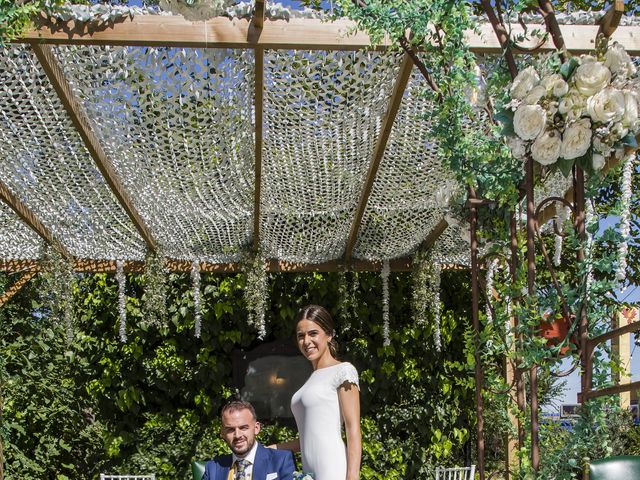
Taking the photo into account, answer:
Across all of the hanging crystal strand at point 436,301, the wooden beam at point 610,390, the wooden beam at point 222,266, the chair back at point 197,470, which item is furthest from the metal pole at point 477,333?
the wooden beam at point 222,266

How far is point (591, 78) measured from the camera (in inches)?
80.5

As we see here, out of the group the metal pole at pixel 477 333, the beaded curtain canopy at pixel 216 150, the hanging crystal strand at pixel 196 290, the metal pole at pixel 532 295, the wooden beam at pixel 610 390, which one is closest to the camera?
the wooden beam at pixel 610 390

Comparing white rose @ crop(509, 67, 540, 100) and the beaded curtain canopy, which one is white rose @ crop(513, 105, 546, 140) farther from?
the beaded curtain canopy

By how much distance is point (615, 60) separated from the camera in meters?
2.08

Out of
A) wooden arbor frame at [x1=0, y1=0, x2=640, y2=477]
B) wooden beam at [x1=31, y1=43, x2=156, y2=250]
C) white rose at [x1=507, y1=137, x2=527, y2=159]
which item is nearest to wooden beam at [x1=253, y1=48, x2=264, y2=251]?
wooden arbor frame at [x1=0, y1=0, x2=640, y2=477]

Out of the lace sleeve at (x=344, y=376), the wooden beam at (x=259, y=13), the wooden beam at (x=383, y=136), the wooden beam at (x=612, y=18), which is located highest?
the wooden beam at (x=259, y=13)

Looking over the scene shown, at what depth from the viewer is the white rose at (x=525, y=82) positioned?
6.88 feet

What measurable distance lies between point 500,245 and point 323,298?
4.69m

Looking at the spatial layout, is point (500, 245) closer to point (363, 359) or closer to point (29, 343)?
point (363, 359)

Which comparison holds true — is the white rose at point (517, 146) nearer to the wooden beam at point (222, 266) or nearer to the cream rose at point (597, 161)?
the cream rose at point (597, 161)

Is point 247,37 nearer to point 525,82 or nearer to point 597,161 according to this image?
point 525,82

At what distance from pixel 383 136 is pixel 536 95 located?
6.27ft

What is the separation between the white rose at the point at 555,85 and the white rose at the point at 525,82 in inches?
1.1

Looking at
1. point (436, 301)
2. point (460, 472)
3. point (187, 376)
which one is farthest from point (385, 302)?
point (187, 376)
